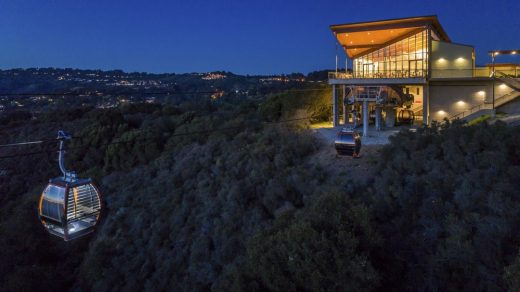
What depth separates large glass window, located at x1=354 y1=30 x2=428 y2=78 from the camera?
94.1 ft

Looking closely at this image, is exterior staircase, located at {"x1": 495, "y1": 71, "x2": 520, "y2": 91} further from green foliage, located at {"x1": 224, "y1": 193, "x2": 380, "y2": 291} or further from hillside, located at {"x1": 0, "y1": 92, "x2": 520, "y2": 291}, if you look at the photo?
green foliage, located at {"x1": 224, "y1": 193, "x2": 380, "y2": 291}

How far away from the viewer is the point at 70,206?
8.37 meters

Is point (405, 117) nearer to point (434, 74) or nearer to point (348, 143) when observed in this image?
point (434, 74)

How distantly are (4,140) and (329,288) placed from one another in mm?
46624

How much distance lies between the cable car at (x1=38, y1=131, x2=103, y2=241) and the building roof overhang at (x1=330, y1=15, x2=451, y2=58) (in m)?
25.0

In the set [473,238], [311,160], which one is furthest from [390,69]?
[473,238]

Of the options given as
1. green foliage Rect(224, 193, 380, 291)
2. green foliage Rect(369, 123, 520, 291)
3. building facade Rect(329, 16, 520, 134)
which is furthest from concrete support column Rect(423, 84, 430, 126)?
green foliage Rect(224, 193, 380, 291)

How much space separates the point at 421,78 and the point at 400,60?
3.54 m

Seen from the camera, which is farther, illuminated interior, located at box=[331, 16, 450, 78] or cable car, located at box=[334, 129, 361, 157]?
illuminated interior, located at box=[331, 16, 450, 78]

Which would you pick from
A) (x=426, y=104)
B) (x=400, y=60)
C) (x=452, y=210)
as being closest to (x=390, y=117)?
(x=426, y=104)

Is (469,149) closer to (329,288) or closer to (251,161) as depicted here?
(329,288)

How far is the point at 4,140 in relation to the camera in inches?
1774

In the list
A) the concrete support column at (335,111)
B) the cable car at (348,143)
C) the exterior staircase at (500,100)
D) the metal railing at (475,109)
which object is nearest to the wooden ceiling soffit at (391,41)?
the concrete support column at (335,111)

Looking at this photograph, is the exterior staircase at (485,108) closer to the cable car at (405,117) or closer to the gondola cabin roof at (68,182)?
the cable car at (405,117)
